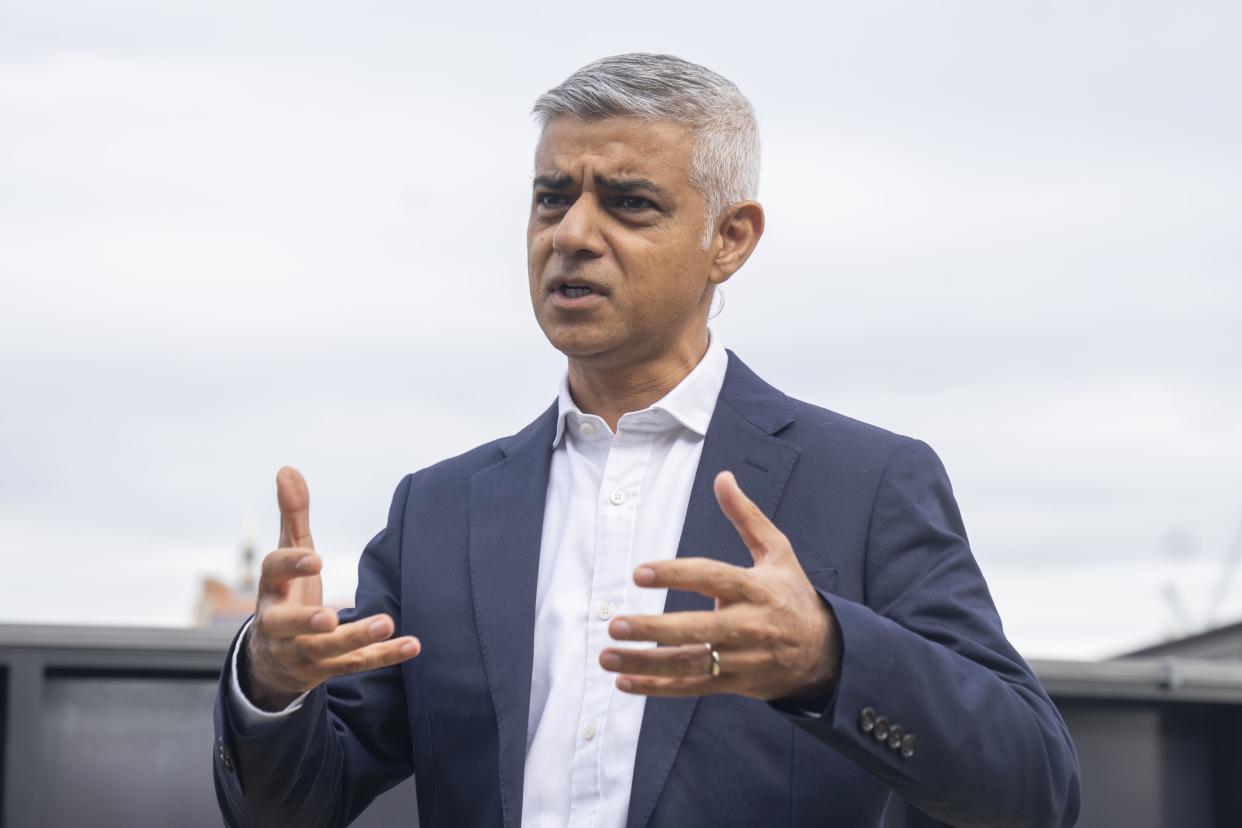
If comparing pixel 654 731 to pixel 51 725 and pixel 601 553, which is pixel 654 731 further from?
pixel 51 725

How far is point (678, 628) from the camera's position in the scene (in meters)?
2.28

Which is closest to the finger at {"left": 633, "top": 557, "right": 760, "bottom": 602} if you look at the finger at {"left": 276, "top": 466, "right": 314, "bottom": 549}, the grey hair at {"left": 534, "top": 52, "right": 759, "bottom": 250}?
the finger at {"left": 276, "top": 466, "right": 314, "bottom": 549}

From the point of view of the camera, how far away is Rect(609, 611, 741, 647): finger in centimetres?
227

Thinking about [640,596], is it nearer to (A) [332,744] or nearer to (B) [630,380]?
(B) [630,380]

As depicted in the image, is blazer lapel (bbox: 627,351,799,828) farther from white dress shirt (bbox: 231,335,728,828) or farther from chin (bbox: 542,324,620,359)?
chin (bbox: 542,324,620,359)

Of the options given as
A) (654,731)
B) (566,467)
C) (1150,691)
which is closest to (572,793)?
(654,731)

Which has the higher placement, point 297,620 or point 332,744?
point 297,620

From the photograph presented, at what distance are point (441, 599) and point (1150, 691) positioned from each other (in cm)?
229

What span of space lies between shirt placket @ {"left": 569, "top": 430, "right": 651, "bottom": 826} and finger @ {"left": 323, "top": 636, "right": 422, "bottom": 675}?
38 cm

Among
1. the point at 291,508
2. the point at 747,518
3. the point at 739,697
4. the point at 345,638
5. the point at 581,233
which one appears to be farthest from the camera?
the point at 581,233

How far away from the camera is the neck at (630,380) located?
10.9 ft

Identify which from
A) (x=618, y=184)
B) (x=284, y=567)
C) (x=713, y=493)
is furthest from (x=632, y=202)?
(x=284, y=567)

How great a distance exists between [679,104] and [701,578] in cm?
125

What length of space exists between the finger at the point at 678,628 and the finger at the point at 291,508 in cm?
71
